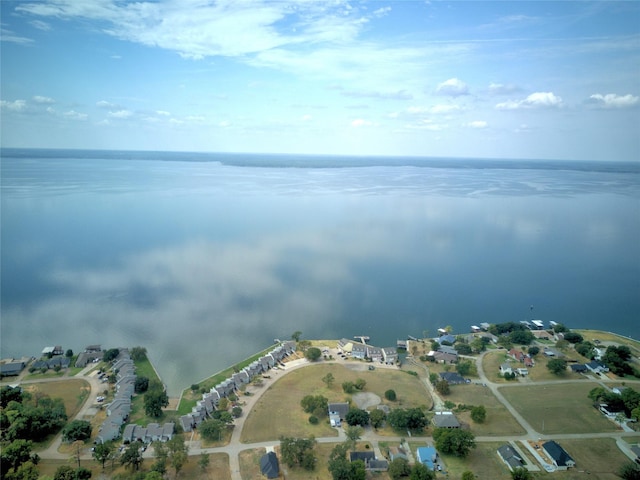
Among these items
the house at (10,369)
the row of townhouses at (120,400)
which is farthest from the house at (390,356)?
the house at (10,369)

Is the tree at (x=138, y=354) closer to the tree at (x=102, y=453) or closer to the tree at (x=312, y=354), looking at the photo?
the tree at (x=102, y=453)

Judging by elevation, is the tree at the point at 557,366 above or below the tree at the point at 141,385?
above

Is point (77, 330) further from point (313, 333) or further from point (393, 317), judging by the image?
point (393, 317)

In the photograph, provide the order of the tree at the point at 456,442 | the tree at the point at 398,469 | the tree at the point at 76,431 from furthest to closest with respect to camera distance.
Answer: the tree at the point at 76,431 < the tree at the point at 456,442 < the tree at the point at 398,469

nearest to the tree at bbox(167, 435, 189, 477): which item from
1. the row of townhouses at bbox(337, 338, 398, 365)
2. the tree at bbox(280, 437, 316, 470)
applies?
the tree at bbox(280, 437, 316, 470)

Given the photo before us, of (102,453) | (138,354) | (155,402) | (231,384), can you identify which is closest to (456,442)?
(231,384)

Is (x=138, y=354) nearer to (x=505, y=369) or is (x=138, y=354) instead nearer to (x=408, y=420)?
(x=408, y=420)

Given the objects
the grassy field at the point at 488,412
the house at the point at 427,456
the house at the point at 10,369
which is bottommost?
the house at the point at 10,369
